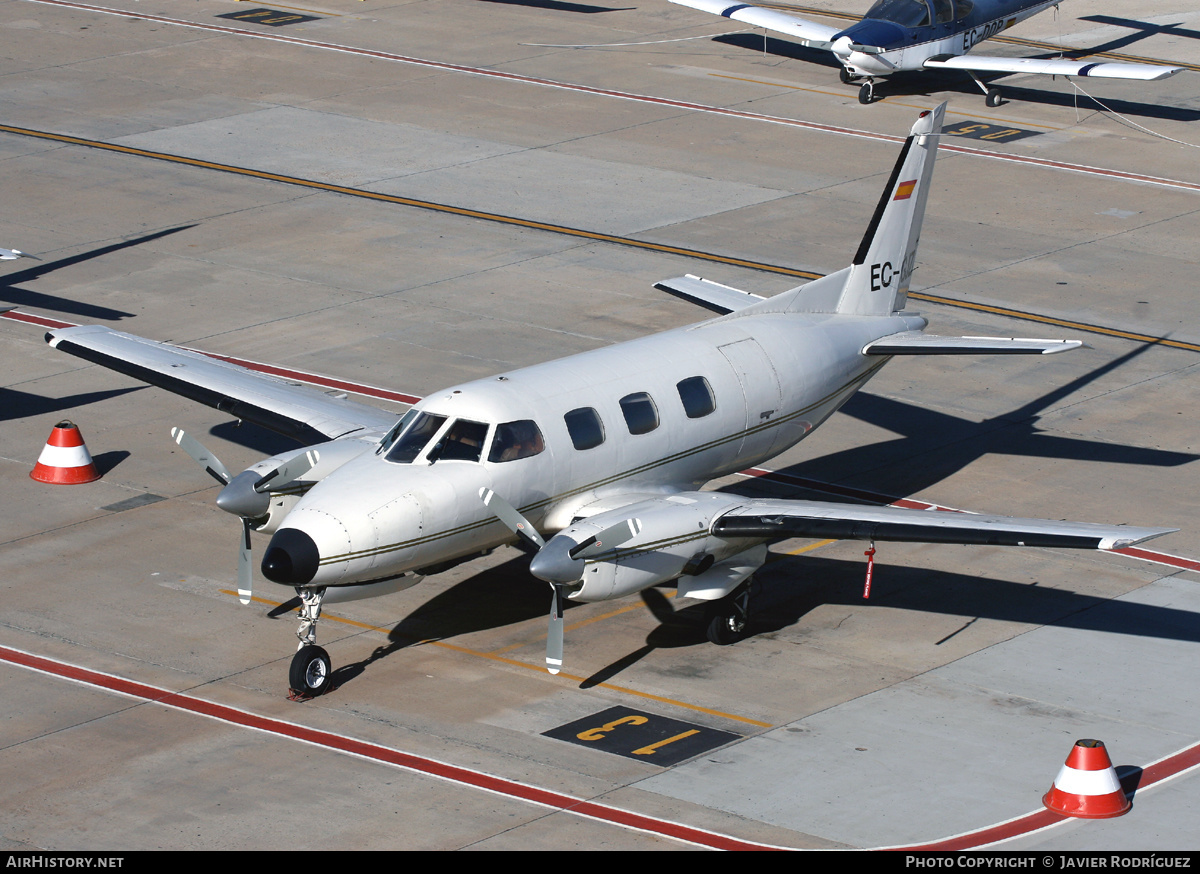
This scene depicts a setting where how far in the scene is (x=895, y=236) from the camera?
2345cm

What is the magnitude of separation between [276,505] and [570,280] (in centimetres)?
1391

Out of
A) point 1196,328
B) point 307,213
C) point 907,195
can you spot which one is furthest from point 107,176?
point 1196,328

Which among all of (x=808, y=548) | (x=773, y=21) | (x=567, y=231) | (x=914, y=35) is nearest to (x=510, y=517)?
(x=808, y=548)

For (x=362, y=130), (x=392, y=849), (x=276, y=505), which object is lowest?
(x=392, y=849)

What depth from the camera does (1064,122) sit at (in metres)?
42.0

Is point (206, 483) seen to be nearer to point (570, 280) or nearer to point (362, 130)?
point (570, 280)

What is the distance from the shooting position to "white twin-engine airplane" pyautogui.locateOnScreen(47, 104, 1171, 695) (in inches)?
670

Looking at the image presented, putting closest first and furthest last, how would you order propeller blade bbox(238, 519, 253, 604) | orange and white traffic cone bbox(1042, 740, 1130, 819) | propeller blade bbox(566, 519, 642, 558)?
orange and white traffic cone bbox(1042, 740, 1130, 819), propeller blade bbox(566, 519, 642, 558), propeller blade bbox(238, 519, 253, 604)

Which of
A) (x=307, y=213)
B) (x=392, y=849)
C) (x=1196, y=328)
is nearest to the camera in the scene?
(x=392, y=849)

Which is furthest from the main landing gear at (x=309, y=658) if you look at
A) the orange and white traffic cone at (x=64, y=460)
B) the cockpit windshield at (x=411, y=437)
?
the orange and white traffic cone at (x=64, y=460)

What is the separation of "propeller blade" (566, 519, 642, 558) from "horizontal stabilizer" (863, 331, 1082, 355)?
610cm

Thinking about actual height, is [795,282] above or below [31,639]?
above

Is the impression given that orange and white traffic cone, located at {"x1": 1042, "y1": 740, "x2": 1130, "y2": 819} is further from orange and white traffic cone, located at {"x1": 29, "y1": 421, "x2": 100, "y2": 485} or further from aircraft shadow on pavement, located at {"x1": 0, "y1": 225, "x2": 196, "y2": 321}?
aircraft shadow on pavement, located at {"x1": 0, "y1": 225, "x2": 196, "y2": 321}

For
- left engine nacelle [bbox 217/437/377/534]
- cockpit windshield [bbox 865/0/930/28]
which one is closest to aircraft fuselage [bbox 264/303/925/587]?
left engine nacelle [bbox 217/437/377/534]
